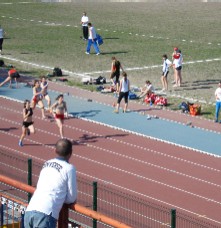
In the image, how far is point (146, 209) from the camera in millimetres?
19719

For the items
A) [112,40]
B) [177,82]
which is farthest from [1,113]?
[112,40]

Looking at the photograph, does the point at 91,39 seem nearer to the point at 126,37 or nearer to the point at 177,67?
the point at 126,37

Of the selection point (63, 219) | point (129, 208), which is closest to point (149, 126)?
point (129, 208)

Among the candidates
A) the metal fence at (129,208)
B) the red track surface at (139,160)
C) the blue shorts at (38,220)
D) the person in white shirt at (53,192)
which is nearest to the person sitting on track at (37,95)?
the red track surface at (139,160)

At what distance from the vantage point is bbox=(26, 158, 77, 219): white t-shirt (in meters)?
7.94

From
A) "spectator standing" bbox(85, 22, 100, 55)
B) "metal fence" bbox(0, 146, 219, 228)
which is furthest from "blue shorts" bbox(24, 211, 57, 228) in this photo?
"spectator standing" bbox(85, 22, 100, 55)

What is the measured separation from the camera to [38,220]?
791 cm

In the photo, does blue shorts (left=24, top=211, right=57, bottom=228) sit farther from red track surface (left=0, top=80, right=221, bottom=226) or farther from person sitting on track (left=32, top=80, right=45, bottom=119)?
person sitting on track (left=32, top=80, right=45, bottom=119)

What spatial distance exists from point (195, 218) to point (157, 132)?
9.33 metres

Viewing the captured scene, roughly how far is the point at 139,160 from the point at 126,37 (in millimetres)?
27356

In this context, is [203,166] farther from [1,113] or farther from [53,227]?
[53,227]

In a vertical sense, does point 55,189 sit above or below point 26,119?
above

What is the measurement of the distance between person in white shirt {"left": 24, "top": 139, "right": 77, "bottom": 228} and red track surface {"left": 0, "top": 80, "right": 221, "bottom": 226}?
12.2 metres

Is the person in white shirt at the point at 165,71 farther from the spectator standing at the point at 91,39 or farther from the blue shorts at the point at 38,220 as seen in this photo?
the blue shorts at the point at 38,220
